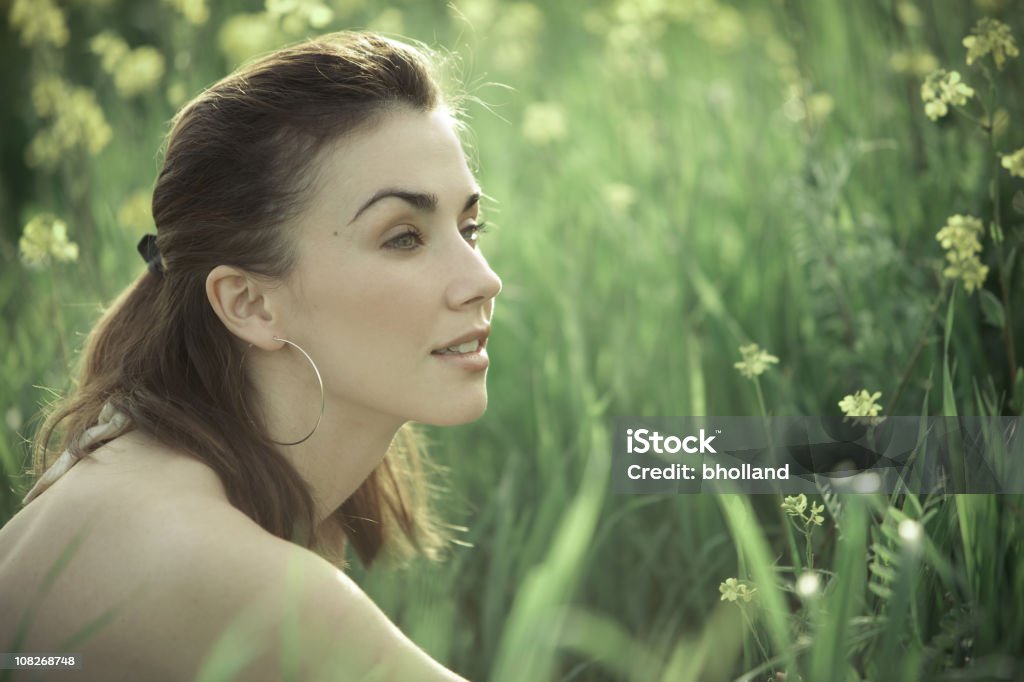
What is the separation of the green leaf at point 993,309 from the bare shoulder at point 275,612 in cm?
142

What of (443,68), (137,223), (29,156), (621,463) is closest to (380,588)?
(621,463)

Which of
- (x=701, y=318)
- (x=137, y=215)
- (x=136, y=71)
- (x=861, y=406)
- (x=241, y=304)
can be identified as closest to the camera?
(x=861, y=406)

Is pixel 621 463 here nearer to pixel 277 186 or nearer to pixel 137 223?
pixel 277 186

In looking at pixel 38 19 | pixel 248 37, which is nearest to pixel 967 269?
pixel 38 19

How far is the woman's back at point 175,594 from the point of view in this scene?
5.24 ft

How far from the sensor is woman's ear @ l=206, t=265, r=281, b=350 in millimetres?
2002

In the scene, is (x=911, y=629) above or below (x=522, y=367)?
below

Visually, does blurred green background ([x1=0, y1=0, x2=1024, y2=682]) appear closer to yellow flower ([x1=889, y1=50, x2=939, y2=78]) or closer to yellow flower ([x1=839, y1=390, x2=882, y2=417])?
yellow flower ([x1=889, y1=50, x2=939, y2=78])

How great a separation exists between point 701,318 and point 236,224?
1.68 m

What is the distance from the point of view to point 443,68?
2.36m

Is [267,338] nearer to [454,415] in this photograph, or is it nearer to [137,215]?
[454,415]

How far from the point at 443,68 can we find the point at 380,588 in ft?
4.34

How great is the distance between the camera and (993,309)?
2250 mm

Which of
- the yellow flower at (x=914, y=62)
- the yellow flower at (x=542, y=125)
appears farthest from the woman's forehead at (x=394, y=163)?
the yellow flower at (x=542, y=125)
